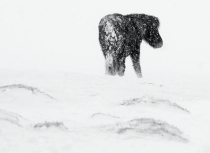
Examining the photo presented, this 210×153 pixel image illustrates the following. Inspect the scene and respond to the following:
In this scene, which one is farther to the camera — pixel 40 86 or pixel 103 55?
pixel 103 55

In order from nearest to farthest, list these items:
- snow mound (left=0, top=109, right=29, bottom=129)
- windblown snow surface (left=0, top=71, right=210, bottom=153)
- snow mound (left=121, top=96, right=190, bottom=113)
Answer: windblown snow surface (left=0, top=71, right=210, bottom=153) → snow mound (left=0, top=109, right=29, bottom=129) → snow mound (left=121, top=96, right=190, bottom=113)

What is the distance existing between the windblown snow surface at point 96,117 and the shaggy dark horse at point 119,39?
188 centimetres

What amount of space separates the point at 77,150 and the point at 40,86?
546 centimetres

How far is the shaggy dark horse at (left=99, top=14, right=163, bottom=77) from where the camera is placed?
13.4 metres

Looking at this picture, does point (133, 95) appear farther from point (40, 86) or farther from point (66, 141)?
point (66, 141)

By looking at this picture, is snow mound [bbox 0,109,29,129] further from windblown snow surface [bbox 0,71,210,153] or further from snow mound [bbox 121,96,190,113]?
snow mound [bbox 121,96,190,113]

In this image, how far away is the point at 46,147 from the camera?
5238mm

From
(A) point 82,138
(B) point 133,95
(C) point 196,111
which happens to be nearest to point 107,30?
(B) point 133,95

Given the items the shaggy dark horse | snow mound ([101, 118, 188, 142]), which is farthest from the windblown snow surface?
the shaggy dark horse

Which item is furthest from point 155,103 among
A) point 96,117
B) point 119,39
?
point 119,39

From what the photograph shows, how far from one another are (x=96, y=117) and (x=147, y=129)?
1.32 m

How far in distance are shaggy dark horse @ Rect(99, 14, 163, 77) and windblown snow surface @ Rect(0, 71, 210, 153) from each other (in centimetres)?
188

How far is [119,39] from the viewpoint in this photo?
13.4m

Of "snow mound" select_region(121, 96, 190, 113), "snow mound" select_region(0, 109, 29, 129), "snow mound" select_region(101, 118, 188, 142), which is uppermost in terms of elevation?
"snow mound" select_region(0, 109, 29, 129)
